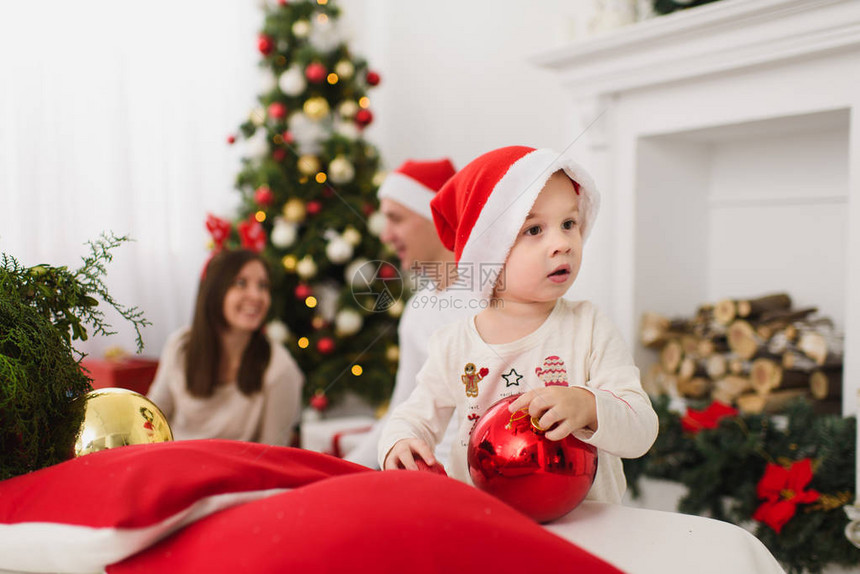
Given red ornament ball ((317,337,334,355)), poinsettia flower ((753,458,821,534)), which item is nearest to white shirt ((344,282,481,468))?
poinsettia flower ((753,458,821,534))

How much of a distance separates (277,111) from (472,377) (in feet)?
7.38

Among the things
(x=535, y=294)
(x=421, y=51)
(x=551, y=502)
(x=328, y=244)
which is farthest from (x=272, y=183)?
(x=551, y=502)

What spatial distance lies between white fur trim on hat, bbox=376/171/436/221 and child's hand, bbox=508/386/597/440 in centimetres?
136

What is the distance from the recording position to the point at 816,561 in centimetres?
169

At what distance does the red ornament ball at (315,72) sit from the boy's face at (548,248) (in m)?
2.19

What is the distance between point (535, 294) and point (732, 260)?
1.80 m

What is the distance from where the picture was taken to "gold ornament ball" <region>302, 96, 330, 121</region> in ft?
9.66

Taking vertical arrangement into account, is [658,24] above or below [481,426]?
above

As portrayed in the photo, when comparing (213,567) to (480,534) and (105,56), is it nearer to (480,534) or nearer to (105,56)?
(480,534)

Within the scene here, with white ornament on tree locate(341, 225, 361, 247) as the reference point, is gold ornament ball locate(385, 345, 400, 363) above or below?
below

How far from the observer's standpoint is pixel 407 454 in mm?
887

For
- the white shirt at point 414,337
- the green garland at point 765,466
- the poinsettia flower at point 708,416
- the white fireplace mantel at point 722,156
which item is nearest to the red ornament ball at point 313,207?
the white fireplace mantel at point 722,156

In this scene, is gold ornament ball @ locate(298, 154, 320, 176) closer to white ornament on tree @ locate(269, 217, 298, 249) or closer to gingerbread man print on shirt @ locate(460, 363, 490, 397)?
white ornament on tree @ locate(269, 217, 298, 249)

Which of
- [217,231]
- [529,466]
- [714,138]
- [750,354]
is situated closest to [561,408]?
[529,466]
